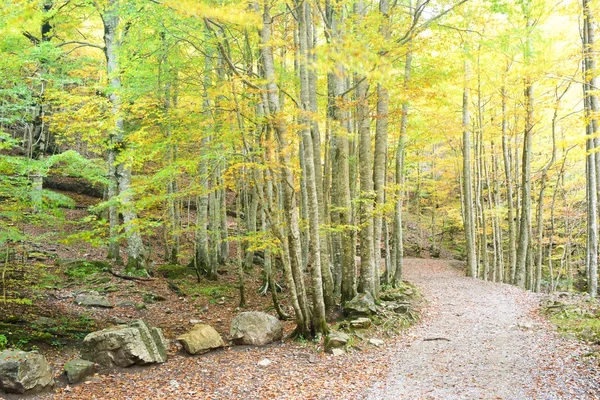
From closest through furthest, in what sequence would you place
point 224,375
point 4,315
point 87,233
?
point 224,375, point 4,315, point 87,233

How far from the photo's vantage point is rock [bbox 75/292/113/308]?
893 centimetres

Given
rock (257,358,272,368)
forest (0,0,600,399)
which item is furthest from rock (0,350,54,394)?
rock (257,358,272,368)

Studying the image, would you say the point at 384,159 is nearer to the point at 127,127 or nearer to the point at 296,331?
the point at 296,331

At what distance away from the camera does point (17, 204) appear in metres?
6.70

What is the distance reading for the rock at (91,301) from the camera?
893 cm

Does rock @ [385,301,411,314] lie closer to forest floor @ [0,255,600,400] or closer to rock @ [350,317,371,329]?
forest floor @ [0,255,600,400]

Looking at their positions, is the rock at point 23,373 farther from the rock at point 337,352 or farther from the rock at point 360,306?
the rock at point 360,306

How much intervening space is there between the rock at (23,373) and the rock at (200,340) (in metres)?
2.25

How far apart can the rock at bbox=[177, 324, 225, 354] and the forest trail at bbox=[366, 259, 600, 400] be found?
10.6 ft

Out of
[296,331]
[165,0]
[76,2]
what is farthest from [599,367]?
[76,2]

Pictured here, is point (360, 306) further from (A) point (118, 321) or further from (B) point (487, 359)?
(A) point (118, 321)

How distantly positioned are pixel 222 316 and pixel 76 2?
12.1 metres

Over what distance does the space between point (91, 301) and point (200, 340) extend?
3417 millimetres

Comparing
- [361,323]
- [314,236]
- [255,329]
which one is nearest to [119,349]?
[255,329]
